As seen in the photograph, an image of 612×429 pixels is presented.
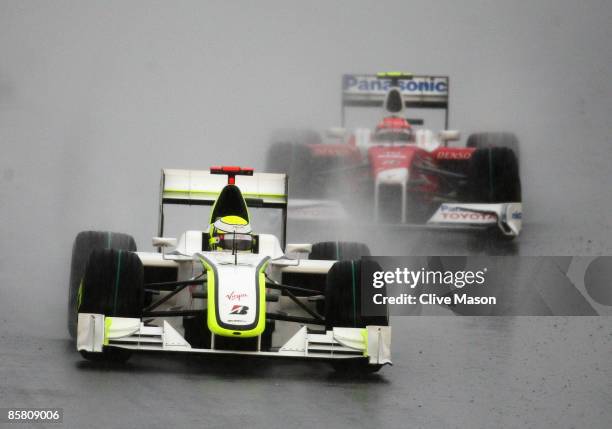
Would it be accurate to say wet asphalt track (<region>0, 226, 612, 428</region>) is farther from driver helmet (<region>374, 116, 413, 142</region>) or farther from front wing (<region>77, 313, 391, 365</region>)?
driver helmet (<region>374, 116, 413, 142</region>)

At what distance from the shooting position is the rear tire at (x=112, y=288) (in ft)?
27.7

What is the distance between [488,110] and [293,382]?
80.4ft

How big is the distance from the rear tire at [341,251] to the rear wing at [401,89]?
1022 centimetres

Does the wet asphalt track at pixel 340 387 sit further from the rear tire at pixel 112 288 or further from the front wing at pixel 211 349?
the rear tire at pixel 112 288

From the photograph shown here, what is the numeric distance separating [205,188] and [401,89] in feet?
32.4

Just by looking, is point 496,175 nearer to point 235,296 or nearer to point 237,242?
point 237,242

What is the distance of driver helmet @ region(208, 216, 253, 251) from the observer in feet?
32.0

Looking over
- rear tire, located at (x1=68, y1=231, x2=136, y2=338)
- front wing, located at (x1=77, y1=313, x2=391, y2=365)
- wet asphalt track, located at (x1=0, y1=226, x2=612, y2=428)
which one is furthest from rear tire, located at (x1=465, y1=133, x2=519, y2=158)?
front wing, located at (x1=77, y1=313, x2=391, y2=365)

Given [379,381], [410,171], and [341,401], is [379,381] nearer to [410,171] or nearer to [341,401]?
[341,401]

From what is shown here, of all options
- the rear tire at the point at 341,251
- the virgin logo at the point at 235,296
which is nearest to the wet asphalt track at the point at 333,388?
the virgin logo at the point at 235,296

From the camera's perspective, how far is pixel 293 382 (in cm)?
816

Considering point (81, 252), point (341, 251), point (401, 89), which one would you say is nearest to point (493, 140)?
point (401, 89)

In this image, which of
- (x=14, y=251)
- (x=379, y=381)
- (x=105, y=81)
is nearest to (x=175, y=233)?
(x=14, y=251)

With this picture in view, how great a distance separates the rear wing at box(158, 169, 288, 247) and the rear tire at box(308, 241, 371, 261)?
2.36 ft
